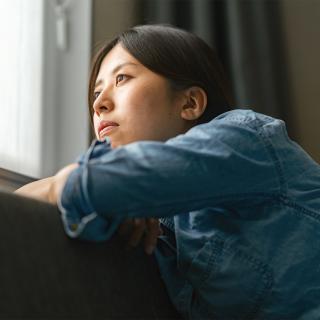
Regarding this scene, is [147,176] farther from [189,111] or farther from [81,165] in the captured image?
[189,111]

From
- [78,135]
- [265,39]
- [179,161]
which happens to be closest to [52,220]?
[179,161]

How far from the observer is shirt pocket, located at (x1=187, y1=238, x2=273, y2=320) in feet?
2.64

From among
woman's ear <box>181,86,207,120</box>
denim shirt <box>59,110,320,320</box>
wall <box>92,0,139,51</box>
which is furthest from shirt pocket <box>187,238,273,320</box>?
wall <box>92,0,139,51</box>

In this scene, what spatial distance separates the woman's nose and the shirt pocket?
0.38 meters

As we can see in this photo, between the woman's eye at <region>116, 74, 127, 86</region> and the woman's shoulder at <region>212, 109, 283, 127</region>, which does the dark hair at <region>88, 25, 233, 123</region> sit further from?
the woman's shoulder at <region>212, 109, 283, 127</region>

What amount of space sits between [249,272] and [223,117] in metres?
0.25

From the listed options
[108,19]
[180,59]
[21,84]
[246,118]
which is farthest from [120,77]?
[108,19]

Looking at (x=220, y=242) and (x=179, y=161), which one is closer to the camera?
(x=179, y=161)

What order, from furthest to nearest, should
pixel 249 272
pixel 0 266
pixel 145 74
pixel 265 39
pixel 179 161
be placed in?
pixel 265 39 → pixel 145 74 → pixel 249 272 → pixel 179 161 → pixel 0 266

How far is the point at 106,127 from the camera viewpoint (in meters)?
1.05

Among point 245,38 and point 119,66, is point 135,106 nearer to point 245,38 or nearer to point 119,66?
point 119,66

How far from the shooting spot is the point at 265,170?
0.80 meters

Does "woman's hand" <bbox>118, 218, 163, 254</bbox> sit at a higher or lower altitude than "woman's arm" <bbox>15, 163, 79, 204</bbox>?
lower

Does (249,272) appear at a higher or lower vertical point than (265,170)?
lower
